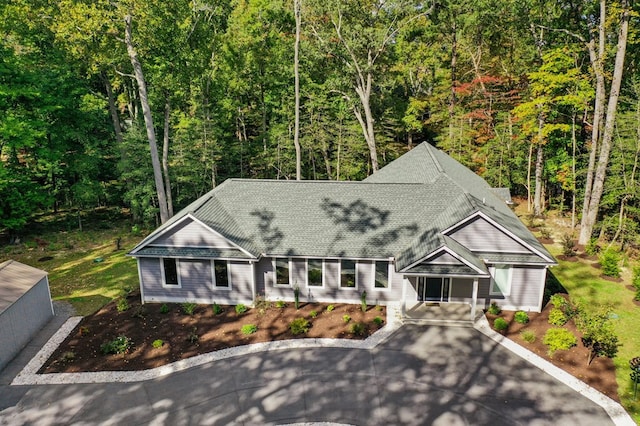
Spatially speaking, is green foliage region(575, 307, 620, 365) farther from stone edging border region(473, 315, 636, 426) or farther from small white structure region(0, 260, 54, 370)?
small white structure region(0, 260, 54, 370)

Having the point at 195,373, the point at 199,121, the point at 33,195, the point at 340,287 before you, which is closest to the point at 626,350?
the point at 340,287

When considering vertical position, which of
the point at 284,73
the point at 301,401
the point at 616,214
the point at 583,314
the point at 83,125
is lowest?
the point at 301,401

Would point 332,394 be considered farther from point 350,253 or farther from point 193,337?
point 350,253

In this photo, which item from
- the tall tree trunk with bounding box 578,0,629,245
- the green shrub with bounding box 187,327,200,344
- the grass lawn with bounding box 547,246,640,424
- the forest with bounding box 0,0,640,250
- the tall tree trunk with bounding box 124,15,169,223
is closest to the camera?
the grass lawn with bounding box 547,246,640,424

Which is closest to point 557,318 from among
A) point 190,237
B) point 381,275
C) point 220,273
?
point 381,275

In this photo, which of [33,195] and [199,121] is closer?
[33,195]

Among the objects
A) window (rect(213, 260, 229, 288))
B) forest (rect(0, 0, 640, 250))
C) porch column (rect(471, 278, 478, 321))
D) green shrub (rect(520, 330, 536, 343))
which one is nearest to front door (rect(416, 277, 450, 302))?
porch column (rect(471, 278, 478, 321))

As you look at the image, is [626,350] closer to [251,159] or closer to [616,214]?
[616,214]
